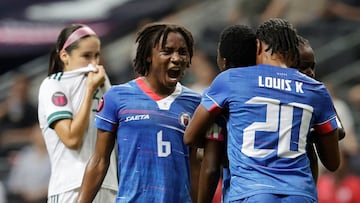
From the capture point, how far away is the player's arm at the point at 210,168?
5.55m

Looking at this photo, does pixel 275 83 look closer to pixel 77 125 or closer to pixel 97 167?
pixel 97 167

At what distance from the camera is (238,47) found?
219 inches

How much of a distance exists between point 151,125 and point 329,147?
91 centimetres

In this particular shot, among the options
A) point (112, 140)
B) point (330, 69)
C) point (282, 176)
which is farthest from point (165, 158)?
point (330, 69)

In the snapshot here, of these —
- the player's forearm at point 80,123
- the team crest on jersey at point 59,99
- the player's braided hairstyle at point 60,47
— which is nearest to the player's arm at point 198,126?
the player's forearm at point 80,123

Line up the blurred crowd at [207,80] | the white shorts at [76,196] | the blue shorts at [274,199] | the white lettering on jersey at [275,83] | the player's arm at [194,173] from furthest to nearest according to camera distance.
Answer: the blurred crowd at [207,80] → the white shorts at [76,196] → the player's arm at [194,173] → the white lettering on jersey at [275,83] → the blue shorts at [274,199]

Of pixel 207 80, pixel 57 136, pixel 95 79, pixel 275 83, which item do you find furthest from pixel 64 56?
pixel 207 80

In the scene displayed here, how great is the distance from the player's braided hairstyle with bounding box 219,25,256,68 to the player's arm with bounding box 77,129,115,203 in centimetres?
77

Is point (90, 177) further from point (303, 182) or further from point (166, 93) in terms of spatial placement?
point (303, 182)

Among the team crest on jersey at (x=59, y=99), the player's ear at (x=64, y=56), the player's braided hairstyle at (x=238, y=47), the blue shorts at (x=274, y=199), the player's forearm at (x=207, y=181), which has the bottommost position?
the blue shorts at (x=274, y=199)

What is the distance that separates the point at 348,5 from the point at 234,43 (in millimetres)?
7644

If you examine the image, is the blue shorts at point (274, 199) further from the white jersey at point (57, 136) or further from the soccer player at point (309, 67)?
the white jersey at point (57, 136)

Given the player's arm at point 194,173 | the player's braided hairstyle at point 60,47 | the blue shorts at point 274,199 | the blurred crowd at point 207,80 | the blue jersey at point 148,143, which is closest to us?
the blue shorts at point 274,199

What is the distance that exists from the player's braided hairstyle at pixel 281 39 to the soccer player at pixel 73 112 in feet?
4.57
